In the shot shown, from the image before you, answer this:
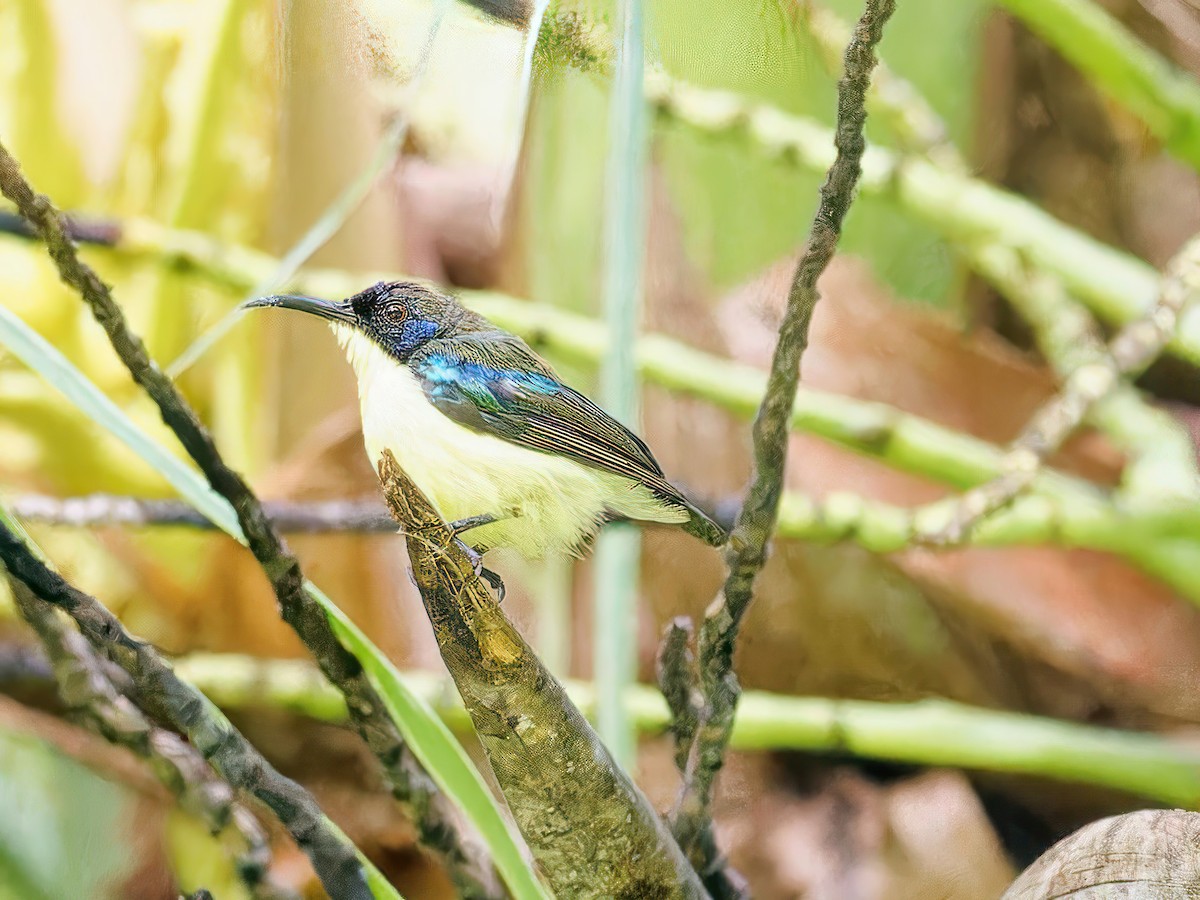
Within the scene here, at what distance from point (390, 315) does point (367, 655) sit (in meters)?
0.13

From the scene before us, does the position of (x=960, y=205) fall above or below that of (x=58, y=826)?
above

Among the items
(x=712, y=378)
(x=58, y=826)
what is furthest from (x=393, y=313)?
(x=58, y=826)

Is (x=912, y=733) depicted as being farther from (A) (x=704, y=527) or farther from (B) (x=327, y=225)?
(B) (x=327, y=225)

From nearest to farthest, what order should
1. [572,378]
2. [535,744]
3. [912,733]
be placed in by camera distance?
[535,744] → [572,378] → [912,733]

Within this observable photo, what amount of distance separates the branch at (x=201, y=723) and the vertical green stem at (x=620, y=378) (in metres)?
0.12

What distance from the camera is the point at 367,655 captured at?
397 mm

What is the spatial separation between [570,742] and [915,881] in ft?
0.88

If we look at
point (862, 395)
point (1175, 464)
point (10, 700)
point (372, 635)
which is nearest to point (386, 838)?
point (372, 635)

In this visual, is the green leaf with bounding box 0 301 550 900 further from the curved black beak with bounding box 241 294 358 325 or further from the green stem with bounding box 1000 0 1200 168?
the green stem with bounding box 1000 0 1200 168

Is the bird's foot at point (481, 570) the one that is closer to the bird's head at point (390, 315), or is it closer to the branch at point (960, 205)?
the bird's head at point (390, 315)

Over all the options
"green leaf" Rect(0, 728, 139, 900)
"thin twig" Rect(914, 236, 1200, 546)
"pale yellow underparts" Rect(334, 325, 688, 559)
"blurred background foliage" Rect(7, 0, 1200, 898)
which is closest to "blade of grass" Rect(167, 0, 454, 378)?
"blurred background foliage" Rect(7, 0, 1200, 898)

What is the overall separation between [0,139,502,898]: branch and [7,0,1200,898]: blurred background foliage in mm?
81

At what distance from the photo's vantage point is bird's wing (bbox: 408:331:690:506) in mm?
361

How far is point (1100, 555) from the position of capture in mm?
587
